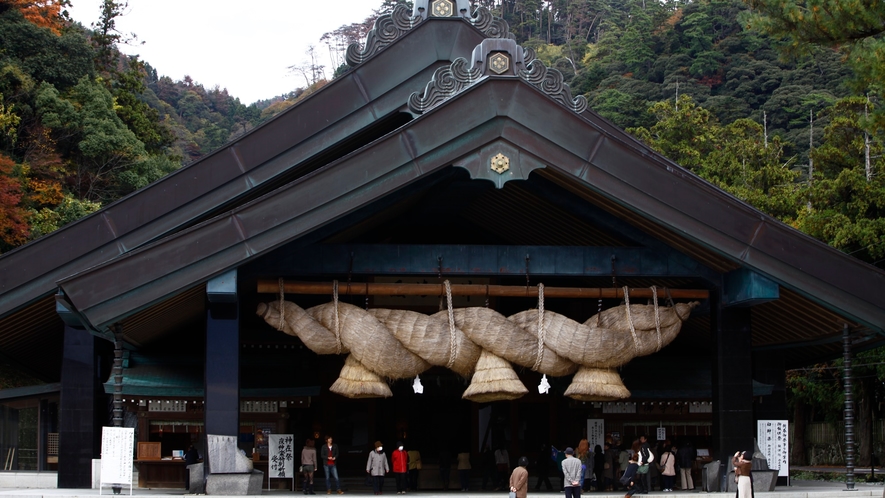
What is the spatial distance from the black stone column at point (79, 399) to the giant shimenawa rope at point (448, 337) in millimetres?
5489

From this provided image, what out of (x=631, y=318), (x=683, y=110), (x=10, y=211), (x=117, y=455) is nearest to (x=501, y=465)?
(x=631, y=318)

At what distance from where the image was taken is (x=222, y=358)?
17.5 meters

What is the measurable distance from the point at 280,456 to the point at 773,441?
10.2 m

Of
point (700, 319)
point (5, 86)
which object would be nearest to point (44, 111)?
point (5, 86)

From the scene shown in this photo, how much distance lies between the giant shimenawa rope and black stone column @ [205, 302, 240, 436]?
3.83 ft

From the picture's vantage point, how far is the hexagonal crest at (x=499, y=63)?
17.4 meters

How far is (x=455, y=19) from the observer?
68.4 feet

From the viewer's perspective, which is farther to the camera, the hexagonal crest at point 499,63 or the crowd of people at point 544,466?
the crowd of people at point 544,466

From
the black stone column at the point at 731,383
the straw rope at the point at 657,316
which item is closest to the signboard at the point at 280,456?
the straw rope at the point at 657,316

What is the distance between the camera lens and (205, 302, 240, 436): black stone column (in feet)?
56.4

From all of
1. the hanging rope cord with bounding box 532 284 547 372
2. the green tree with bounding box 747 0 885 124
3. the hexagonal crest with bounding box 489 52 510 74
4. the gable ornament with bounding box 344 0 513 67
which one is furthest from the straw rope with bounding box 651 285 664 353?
the gable ornament with bounding box 344 0 513 67

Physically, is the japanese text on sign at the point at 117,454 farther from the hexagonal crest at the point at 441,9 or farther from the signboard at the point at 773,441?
the signboard at the point at 773,441

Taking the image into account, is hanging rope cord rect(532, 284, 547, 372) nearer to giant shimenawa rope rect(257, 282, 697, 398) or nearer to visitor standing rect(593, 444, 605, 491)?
giant shimenawa rope rect(257, 282, 697, 398)

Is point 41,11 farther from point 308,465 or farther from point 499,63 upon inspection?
point 499,63
